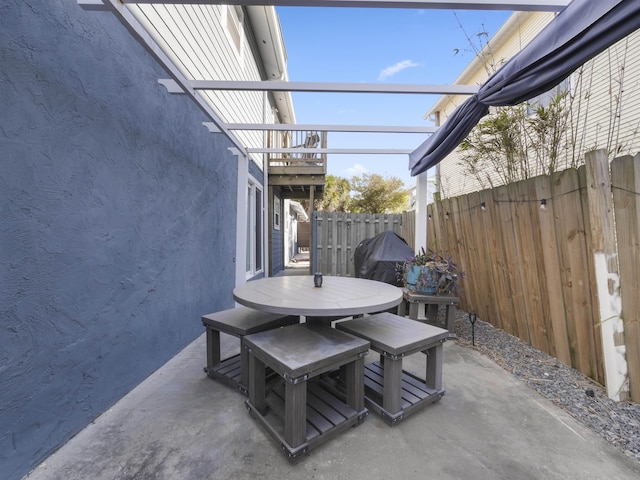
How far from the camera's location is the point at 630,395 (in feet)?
6.47

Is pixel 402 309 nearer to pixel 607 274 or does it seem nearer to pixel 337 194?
pixel 607 274

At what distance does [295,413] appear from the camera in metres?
1.57

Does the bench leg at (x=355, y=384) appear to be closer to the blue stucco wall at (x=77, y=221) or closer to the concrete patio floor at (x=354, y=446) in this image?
the concrete patio floor at (x=354, y=446)

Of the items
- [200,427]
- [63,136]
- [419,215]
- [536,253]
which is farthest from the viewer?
[419,215]

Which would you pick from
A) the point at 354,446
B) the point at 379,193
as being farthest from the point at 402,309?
the point at 379,193

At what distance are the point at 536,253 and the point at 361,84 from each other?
7.84 feet

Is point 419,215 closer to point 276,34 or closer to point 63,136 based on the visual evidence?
point 63,136

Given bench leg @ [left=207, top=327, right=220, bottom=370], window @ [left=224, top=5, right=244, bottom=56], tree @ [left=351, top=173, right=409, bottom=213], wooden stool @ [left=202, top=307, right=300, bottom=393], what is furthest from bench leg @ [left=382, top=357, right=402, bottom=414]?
tree @ [left=351, top=173, right=409, bottom=213]

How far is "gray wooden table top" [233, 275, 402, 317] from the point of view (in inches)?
71.1

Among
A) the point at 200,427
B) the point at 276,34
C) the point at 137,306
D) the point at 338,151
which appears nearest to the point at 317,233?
the point at 338,151

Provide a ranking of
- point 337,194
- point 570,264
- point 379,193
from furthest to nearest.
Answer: point 337,194 → point 379,193 → point 570,264

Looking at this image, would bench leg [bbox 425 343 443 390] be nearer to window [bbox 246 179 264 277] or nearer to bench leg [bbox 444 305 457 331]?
bench leg [bbox 444 305 457 331]

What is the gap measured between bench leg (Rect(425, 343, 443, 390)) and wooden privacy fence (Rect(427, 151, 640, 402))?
1196 mm

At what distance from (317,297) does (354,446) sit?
942 mm
